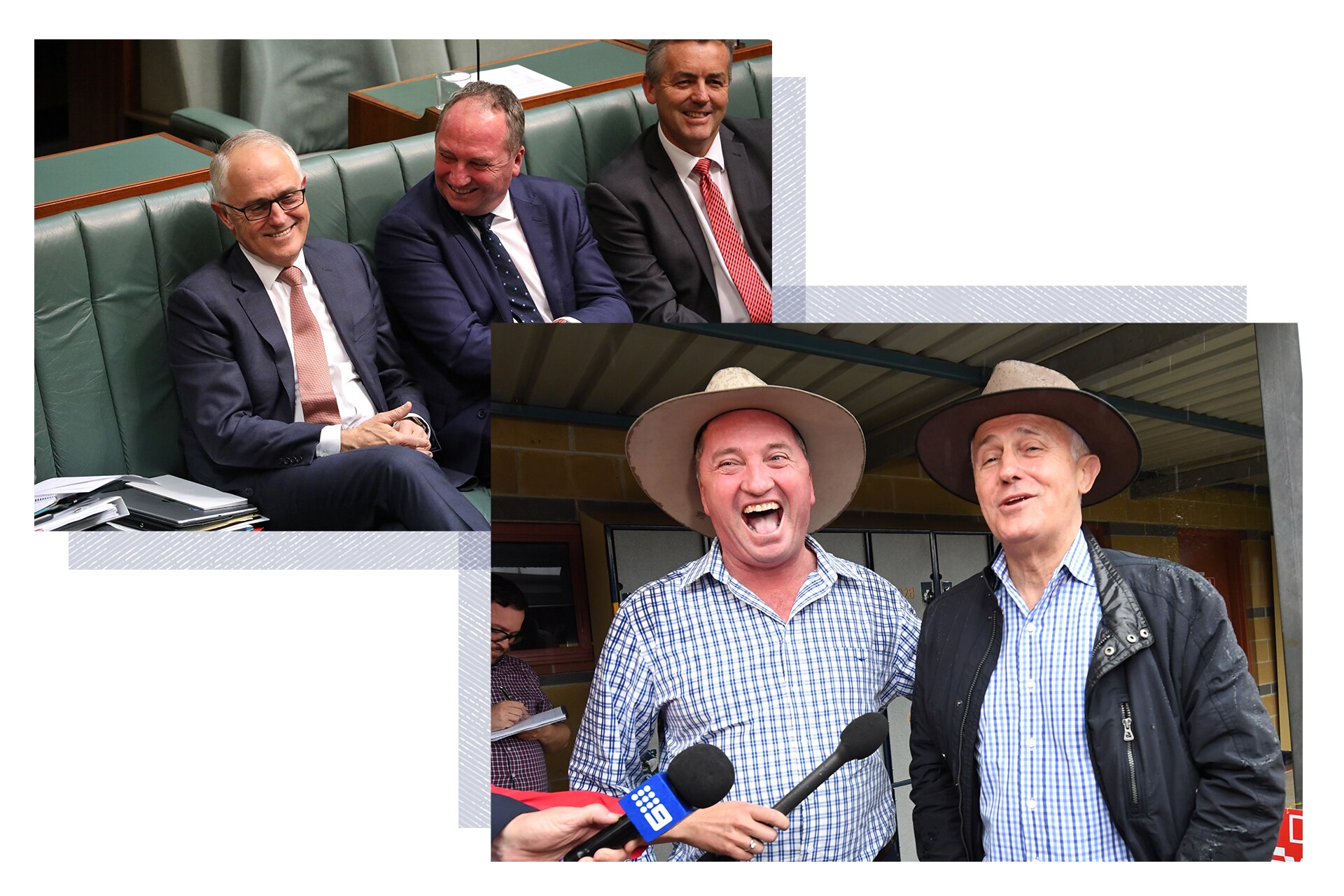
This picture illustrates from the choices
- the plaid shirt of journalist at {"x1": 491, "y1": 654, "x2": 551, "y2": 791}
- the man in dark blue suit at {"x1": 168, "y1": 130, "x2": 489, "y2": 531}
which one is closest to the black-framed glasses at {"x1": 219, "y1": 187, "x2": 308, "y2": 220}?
the man in dark blue suit at {"x1": 168, "y1": 130, "x2": 489, "y2": 531}

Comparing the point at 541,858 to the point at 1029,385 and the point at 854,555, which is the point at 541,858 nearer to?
the point at 854,555

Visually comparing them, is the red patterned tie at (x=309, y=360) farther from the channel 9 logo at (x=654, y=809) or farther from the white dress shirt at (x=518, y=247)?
the channel 9 logo at (x=654, y=809)

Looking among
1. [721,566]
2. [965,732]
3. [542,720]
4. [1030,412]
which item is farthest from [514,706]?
[1030,412]

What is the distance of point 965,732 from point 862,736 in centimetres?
22

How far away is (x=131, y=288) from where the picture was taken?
337 cm

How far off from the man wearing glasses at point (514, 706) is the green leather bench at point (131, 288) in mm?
1017

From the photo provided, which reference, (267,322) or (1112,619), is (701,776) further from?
(267,322)

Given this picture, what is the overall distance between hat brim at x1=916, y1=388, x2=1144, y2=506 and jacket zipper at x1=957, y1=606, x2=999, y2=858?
30 centimetres

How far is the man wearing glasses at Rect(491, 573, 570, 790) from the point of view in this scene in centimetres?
302

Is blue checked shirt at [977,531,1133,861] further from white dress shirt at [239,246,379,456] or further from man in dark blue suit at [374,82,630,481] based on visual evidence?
white dress shirt at [239,246,379,456]

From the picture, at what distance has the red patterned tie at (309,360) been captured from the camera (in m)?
3.38

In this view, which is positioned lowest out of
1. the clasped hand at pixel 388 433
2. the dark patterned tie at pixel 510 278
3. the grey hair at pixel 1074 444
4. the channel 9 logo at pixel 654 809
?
the channel 9 logo at pixel 654 809

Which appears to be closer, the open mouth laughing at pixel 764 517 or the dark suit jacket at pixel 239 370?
the open mouth laughing at pixel 764 517

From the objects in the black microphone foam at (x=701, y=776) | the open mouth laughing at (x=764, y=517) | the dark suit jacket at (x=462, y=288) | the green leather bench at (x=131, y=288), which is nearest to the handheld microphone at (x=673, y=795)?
the black microphone foam at (x=701, y=776)
